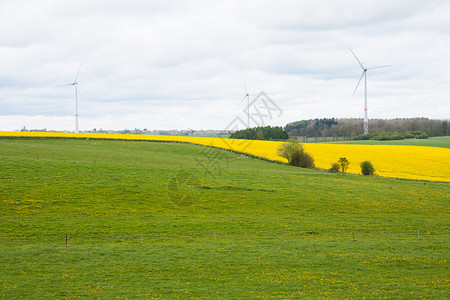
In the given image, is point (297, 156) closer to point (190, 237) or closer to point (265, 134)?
point (190, 237)

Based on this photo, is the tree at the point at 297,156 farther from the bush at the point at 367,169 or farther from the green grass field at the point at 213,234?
the green grass field at the point at 213,234

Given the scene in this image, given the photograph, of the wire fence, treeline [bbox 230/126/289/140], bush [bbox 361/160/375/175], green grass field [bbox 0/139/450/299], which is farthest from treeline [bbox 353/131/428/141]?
the wire fence

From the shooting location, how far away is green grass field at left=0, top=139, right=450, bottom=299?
20516 millimetres

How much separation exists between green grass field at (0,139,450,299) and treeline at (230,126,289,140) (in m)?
90.2

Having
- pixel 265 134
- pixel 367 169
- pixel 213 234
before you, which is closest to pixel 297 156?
pixel 367 169

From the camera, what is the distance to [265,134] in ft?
491

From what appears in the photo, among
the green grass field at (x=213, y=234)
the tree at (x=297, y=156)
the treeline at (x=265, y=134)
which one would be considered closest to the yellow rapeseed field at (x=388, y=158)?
the tree at (x=297, y=156)

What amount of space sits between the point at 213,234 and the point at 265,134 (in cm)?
12104

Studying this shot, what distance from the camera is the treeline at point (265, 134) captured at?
14700 cm

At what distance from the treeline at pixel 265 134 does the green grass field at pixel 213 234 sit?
90152mm

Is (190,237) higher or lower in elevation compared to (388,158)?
lower

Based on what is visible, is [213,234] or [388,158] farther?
[388,158]

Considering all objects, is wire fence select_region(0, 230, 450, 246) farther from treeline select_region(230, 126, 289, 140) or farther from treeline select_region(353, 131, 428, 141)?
treeline select_region(353, 131, 428, 141)

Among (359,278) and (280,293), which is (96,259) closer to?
(280,293)
